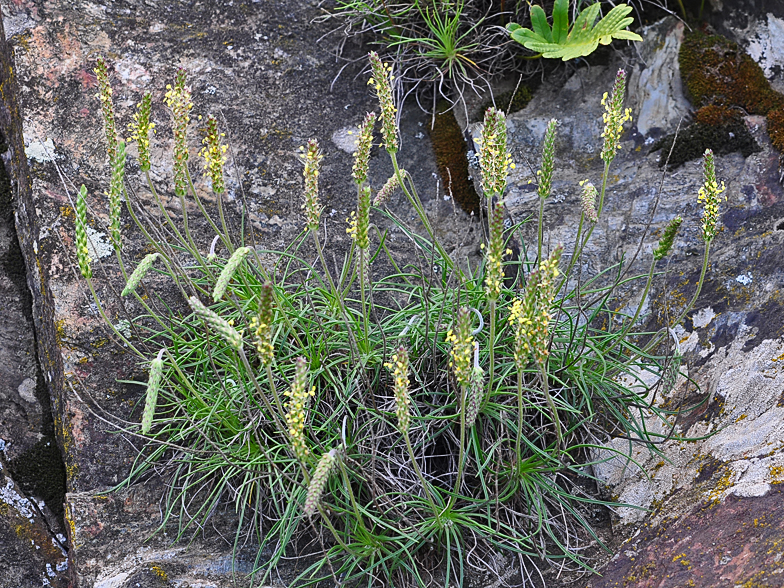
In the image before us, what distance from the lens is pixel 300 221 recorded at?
11.9 feet

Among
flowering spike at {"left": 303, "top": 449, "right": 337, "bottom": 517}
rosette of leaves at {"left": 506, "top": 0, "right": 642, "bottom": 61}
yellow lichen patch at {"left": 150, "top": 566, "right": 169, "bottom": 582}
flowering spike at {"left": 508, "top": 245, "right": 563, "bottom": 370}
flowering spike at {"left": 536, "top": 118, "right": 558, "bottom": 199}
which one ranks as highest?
rosette of leaves at {"left": 506, "top": 0, "right": 642, "bottom": 61}

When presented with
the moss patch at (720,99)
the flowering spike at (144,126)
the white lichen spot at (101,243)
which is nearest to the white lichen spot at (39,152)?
the white lichen spot at (101,243)

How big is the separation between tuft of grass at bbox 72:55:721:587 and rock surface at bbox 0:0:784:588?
6.4 inches

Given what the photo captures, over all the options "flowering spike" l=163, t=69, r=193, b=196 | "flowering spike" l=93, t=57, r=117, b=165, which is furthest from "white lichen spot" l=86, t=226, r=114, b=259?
"flowering spike" l=163, t=69, r=193, b=196

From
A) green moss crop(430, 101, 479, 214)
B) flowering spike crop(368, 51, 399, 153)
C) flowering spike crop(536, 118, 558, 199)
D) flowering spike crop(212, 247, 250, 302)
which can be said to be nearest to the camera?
flowering spike crop(212, 247, 250, 302)

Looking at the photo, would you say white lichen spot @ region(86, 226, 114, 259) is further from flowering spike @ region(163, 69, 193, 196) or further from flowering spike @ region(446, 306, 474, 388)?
flowering spike @ region(446, 306, 474, 388)

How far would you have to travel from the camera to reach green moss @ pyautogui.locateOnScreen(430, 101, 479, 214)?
147 inches

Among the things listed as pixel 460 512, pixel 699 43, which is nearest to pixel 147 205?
pixel 460 512

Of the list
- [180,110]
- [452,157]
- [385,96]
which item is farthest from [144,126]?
[452,157]

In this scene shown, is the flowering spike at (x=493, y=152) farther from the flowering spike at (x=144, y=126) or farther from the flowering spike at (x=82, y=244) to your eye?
the flowering spike at (x=82, y=244)

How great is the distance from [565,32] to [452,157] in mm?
860

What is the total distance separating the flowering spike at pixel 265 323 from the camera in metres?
1.67

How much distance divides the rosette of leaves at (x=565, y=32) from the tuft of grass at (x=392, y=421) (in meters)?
1.20

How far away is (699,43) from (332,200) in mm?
2076
